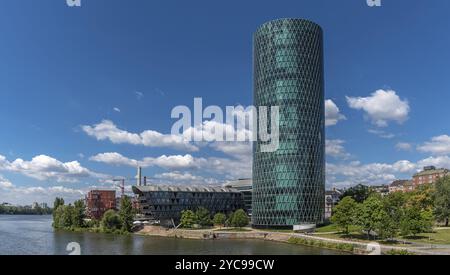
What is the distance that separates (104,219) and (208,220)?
40173mm

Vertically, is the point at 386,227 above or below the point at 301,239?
above

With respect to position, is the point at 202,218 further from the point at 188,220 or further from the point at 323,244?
the point at 323,244

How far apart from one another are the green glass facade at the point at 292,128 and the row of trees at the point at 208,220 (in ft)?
41.9

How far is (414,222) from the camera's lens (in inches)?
3925

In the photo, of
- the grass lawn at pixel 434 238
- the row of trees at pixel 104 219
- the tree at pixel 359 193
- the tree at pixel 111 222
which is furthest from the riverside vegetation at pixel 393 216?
the tree at pixel 111 222

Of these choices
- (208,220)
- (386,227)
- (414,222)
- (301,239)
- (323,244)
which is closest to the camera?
(386,227)

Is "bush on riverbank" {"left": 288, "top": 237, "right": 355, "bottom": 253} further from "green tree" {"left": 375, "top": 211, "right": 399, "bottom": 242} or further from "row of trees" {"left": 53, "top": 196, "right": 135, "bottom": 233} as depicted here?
"row of trees" {"left": 53, "top": 196, "right": 135, "bottom": 233}

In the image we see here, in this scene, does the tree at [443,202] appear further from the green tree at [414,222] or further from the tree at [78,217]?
the tree at [78,217]

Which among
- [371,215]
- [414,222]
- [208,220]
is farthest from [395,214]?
[208,220]

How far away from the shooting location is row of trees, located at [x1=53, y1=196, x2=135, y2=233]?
165m

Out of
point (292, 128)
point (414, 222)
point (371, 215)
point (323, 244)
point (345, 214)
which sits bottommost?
point (323, 244)
